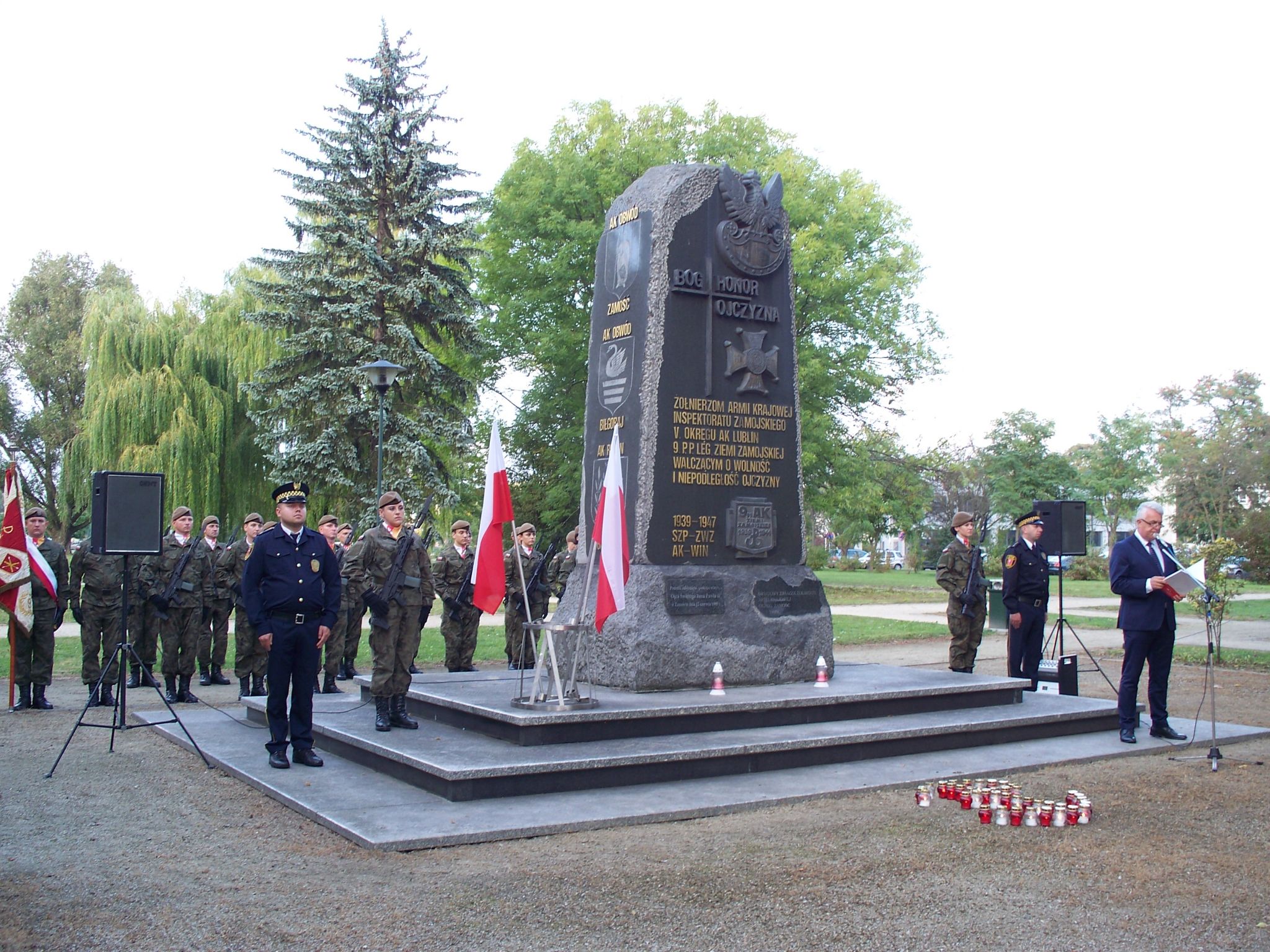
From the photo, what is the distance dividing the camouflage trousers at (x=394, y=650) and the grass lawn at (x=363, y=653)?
5039 mm

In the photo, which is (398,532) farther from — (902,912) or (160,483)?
(902,912)

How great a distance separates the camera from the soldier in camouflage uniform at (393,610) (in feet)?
26.8

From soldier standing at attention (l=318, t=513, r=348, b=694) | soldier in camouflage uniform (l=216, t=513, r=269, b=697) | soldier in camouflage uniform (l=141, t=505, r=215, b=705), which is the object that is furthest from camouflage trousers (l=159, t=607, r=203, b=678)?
soldier standing at attention (l=318, t=513, r=348, b=694)

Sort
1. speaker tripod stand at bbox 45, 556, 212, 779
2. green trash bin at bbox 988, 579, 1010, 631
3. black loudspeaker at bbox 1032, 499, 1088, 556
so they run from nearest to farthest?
speaker tripod stand at bbox 45, 556, 212, 779 < black loudspeaker at bbox 1032, 499, 1088, 556 < green trash bin at bbox 988, 579, 1010, 631

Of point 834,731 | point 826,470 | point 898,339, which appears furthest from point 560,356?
Answer: point 834,731

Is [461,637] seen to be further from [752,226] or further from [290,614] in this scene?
[752,226]

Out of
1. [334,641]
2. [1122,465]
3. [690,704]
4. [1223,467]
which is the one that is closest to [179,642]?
[334,641]

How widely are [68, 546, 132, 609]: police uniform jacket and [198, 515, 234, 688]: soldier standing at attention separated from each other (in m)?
1.09

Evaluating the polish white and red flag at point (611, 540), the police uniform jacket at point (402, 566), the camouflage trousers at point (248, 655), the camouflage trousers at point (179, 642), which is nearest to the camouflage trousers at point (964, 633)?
the polish white and red flag at point (611, 540)

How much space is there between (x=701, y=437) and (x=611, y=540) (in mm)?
1988

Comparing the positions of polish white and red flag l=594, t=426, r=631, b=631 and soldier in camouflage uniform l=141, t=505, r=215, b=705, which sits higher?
polish white and red flag l=594, t=426, r=631, b=631

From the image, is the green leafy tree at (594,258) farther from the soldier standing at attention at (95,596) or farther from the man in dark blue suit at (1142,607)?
the man in dark blue suit at (1142,607)

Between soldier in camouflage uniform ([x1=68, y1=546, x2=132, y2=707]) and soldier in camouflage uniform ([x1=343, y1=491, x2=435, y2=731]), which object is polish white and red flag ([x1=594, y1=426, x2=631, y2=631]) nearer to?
soldier in camouflage uniform ([x1=343, y1=491, x2=435, y2=731])

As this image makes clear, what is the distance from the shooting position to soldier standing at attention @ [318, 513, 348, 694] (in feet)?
38.8
